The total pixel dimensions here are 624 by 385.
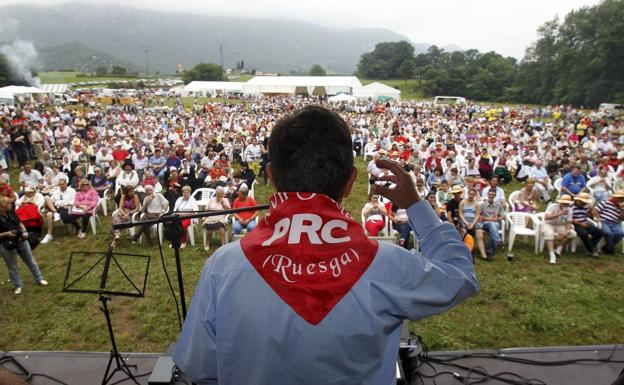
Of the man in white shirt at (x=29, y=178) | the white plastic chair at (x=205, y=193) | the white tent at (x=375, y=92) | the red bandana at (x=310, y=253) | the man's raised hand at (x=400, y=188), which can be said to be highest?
the man's raised hand at (x=400, y=188)

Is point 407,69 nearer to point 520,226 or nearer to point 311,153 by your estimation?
point 520,226

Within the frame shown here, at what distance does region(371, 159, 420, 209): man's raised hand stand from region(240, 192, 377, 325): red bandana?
9.0 inches

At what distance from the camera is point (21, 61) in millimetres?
60594

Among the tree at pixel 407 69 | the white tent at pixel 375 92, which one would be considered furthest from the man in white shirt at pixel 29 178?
Result: the tree at pixel 407 69

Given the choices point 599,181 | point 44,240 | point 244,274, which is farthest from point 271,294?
point 599,181

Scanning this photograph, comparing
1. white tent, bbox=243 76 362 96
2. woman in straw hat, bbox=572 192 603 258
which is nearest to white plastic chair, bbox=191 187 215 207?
woman in straw hat, bbox=572 192 603 258

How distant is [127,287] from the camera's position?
5.77 meters

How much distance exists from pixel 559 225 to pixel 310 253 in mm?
7370

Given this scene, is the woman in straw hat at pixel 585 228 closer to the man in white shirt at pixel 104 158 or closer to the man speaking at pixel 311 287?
the man speaking at pixel 311 287

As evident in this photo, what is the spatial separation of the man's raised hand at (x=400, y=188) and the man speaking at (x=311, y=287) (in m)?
0.14

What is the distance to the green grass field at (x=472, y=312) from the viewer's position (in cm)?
442

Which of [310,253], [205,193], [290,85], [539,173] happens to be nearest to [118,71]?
[290,85]

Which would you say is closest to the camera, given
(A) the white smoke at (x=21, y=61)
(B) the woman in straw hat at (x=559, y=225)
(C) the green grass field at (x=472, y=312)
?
(C) the green grass field at (x=472, y=312)

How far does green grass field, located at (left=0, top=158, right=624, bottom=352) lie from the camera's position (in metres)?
4.42
